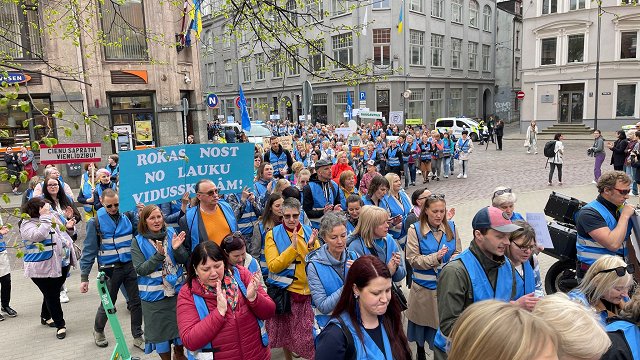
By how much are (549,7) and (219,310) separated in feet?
126

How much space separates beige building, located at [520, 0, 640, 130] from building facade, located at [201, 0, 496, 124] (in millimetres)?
6804

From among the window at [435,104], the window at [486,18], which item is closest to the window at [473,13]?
the window at [486,18]

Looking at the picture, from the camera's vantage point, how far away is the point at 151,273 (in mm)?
4508

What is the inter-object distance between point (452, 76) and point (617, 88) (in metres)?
13.2

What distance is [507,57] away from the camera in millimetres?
47656

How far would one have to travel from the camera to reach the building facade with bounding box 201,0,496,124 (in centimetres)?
3425

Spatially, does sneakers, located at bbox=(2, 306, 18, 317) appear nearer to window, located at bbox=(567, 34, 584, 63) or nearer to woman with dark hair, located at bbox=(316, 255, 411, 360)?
woman with dark hair, located at bbox=(316, 255, 411, 360)

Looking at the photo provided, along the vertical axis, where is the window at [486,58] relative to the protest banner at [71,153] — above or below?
above

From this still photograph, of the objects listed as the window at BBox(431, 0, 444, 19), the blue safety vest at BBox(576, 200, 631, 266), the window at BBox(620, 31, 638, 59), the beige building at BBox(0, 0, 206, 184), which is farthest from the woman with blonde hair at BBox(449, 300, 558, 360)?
the window at BBox(431, 0, 444, 19)

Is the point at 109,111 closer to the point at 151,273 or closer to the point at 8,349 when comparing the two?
Answer: the point at 8,349

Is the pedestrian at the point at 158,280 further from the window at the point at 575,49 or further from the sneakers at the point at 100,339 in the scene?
the window at the point at 575,49

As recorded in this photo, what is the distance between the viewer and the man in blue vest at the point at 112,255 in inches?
212

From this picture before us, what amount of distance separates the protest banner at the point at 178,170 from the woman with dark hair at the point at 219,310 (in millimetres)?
1663

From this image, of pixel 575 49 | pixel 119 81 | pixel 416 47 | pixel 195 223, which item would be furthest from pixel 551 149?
pixel 416 47
